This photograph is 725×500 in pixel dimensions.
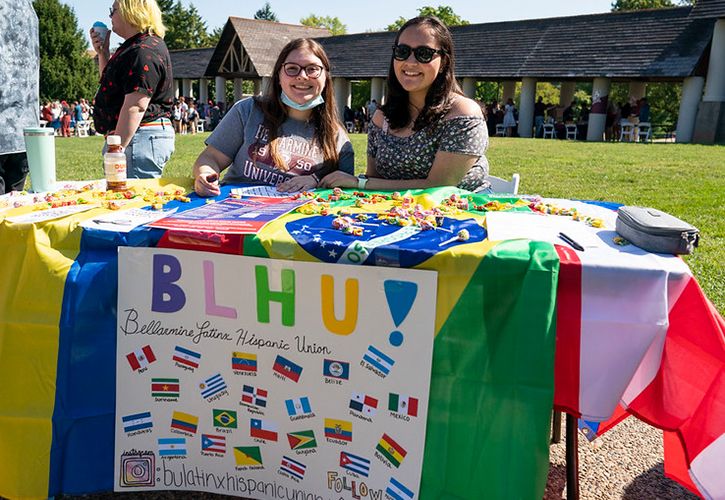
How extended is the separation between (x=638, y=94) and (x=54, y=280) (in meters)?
27.1

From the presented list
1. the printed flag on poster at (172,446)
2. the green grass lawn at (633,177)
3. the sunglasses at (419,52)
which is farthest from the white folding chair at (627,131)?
the printed flag on poster at (172,446)

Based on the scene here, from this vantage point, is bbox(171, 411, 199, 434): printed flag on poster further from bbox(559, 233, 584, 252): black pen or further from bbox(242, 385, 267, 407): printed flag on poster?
bbox(559, 233, 584, 252): black pen

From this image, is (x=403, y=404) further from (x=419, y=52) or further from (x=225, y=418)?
(x=419, y=52)

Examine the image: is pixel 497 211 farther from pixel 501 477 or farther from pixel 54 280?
pixel 54 280

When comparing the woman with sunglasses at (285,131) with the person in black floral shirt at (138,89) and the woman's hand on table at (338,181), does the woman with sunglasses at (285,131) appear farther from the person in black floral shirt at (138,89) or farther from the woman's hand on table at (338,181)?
the person in black floral shirt at (138,89)

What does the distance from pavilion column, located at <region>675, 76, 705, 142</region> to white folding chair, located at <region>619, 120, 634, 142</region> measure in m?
1.60

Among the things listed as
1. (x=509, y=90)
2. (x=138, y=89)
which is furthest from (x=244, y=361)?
(x=509, y=90)

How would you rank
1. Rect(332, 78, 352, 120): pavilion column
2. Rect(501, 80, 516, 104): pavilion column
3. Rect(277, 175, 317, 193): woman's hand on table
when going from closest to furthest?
Rect(277, 175, 317, 193): woman's hand on table, Rect(501, 80, 516, 104): pavilion column, Rect(332, 78, 352, 120): pavilion column

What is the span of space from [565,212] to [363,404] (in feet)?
3.38

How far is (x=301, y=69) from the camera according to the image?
8.46ft

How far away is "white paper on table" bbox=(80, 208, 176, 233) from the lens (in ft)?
5.86

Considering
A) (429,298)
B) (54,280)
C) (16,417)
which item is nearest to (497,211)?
(429,298)

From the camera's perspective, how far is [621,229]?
1.71 metres

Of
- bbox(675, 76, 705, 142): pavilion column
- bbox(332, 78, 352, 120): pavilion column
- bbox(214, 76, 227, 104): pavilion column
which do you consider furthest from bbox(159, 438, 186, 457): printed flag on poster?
bbox(214, 76, 227, 104): pavilion column
